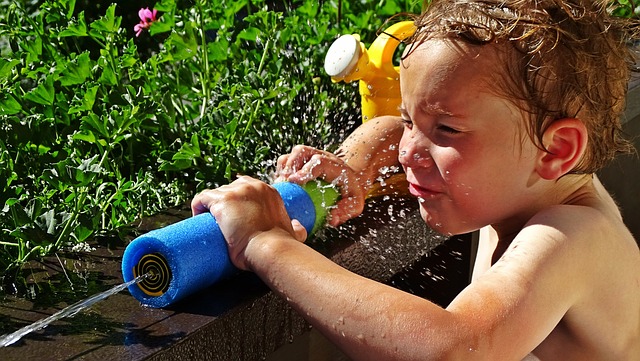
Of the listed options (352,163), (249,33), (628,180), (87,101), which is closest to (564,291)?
(352,163)

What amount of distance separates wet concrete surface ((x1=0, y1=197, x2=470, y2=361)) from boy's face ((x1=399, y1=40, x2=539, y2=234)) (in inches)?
16.3

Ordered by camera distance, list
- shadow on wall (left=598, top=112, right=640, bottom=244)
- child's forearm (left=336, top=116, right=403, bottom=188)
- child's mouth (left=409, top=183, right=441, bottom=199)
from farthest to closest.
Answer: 1. shadow on wall (left=598, top=112, right=640, bottom=244)
2. child's forearm (left=336, top=116, right=403, bottom=188)
3. child's mouth (left=409, top=183, right=441, bottom=199)

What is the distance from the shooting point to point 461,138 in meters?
1.95

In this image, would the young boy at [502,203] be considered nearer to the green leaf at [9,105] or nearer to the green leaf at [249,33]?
the green leaf at [9,105]

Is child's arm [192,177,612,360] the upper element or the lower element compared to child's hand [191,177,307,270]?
lower

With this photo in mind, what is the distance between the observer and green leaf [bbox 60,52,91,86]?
103 inches

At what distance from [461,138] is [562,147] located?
0.21 m

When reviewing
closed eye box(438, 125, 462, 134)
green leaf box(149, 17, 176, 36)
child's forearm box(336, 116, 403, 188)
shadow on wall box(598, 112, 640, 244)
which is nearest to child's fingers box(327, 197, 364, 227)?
child's forearm box(336, 116, 403, 188)

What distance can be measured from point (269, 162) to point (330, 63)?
13.5 inches

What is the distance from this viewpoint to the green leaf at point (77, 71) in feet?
8.62

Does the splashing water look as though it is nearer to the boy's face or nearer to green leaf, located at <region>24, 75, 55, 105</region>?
the boy's face

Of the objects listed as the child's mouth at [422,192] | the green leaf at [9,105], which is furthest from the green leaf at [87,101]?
the child's mouth at [422,192]

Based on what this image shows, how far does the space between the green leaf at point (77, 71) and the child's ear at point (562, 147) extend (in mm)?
1262

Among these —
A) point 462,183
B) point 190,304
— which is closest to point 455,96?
point 462,183
